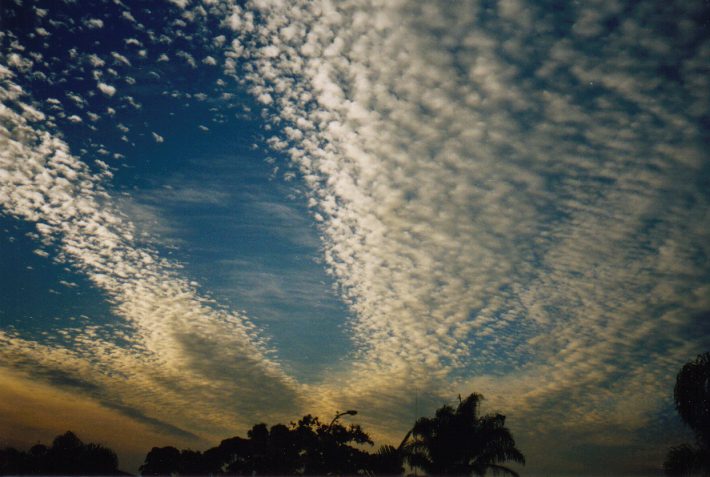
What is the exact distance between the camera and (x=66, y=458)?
5741 centimetres

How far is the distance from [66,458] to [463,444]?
5106cm

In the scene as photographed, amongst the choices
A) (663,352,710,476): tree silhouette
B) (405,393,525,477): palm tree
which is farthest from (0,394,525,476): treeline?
(663,352,710,476): tree silhouette

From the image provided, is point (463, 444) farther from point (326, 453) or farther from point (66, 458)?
point (66, 458)

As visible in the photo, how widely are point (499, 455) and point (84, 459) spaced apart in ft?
173

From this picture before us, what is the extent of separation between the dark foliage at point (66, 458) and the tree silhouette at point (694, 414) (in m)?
56.9

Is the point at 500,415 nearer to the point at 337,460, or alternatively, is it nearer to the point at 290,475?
the point at 337,460

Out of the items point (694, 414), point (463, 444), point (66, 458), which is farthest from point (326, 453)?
point (66, 458)

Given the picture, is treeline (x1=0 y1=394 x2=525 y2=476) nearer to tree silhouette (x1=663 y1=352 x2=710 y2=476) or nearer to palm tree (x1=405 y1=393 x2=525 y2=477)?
palm tree (x1=405 y1=393 x2=525 y2=477)

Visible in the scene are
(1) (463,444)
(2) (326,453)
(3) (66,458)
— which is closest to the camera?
(1) (463,444)

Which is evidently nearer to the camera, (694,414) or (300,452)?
(694,414)

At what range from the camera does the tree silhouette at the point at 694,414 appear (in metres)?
20.8

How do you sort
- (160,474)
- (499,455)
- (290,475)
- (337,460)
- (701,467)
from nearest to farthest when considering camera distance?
1. (701,467)
2. (499,455)
3. (337,460)
4. (290,475)
5. (160,474)

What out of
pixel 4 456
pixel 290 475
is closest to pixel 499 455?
pixel 290 475

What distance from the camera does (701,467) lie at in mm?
20594
